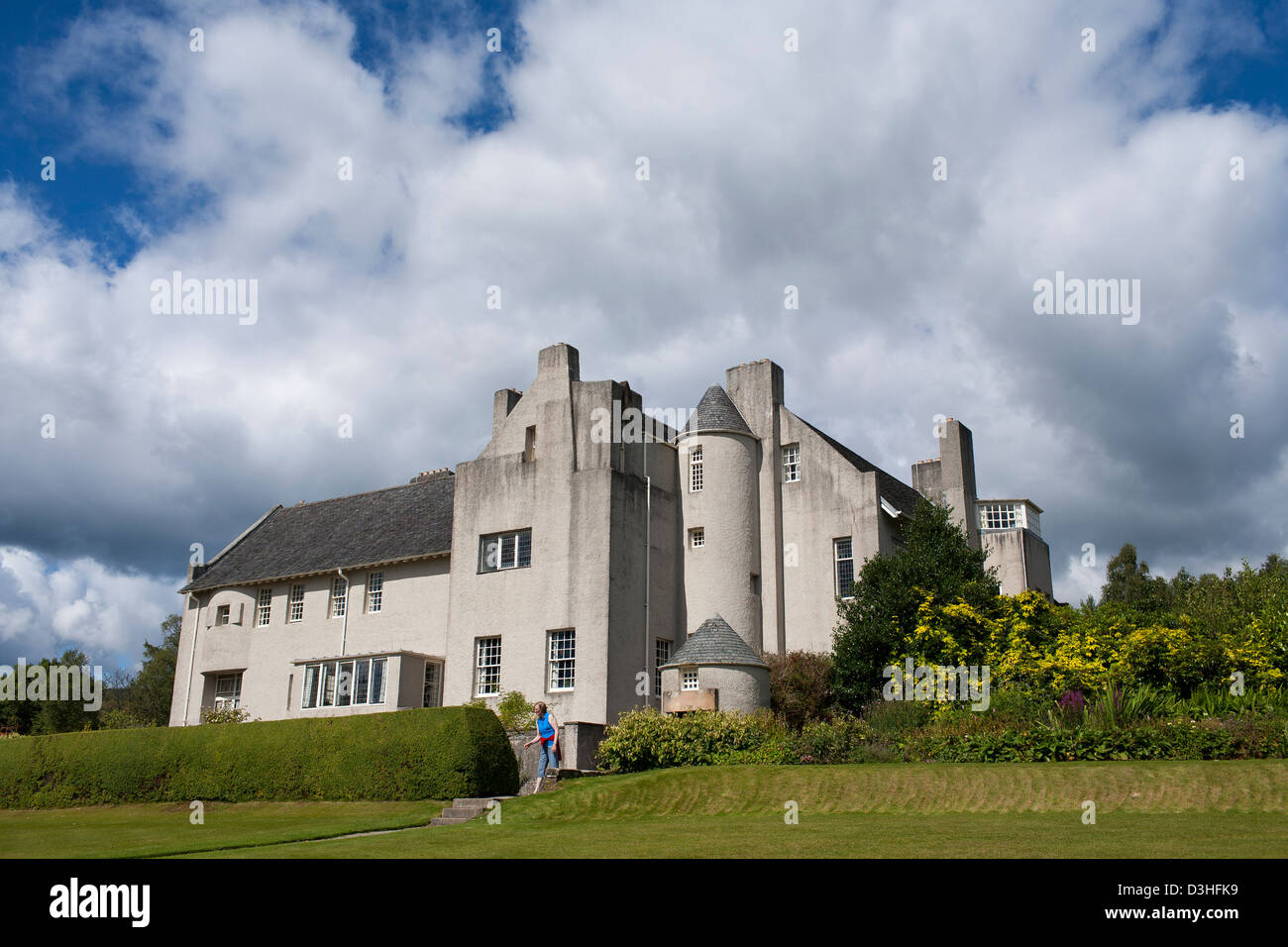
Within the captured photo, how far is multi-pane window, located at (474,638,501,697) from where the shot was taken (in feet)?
109

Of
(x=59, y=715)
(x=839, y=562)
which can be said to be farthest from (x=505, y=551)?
(x=59, y=715)

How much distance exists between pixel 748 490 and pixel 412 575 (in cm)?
1249

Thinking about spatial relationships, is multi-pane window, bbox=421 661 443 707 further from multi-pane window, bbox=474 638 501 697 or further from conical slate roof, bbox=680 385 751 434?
conical slate roof, bbox=680 385 751 434

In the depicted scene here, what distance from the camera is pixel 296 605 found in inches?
1588

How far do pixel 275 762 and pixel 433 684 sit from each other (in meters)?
8.93

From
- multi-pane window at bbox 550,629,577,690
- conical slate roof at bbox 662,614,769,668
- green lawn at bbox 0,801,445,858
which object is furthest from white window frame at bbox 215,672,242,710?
conical slate roof at bbox 662,614,769,668

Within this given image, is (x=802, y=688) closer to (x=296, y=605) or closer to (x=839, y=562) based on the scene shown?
(x=839, y=562)

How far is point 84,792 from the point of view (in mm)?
29516

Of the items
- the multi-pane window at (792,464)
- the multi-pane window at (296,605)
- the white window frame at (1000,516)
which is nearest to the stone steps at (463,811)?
the multi-pane window at (792,464)

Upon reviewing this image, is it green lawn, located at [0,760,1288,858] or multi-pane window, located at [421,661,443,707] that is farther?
multi-pane window, located at [421,661,443,707]

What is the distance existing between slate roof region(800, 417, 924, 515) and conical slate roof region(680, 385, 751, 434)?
2696 millimetres

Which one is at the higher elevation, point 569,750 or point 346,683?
point 346,683

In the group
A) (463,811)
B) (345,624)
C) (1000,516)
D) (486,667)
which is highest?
(1000,516)
